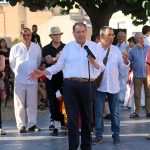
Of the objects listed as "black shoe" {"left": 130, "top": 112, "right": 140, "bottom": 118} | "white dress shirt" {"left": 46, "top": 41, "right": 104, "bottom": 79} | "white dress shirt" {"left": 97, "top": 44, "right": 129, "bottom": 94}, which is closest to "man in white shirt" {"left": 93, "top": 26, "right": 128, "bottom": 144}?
"white dress shirt" {"left": 97, "top": 44, "right": 129, "bottom": 94}

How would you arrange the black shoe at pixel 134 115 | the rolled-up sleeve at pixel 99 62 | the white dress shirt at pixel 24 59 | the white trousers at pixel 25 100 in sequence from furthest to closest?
the black shoe at pixel 134 115, the white trousers at pixel 25 100, the white dress shirt at pixel 24 59, the rolled-up sleeve at pixel 99 62

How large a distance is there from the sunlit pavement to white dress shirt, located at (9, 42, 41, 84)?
108 centimetres

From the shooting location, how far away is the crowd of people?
7.58 metres

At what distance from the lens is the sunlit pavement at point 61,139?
8.59 meters

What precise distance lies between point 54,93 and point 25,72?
29.2 inches

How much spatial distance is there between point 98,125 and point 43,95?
5726 millimetres

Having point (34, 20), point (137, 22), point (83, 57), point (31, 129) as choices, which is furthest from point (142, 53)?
point (34, 20)

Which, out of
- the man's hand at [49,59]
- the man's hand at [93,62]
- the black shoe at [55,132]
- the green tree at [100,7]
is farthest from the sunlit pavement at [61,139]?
the green tree at [100,7]

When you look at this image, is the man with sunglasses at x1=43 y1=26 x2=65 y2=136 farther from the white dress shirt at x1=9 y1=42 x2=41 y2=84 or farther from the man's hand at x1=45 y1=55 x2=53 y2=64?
the white dress shirt at x1=9 y1=42 x2=41 y2=84

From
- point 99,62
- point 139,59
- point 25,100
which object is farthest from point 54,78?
Answer: point 139,59

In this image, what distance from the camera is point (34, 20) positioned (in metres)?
69.1

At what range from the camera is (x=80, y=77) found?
24.8 ft

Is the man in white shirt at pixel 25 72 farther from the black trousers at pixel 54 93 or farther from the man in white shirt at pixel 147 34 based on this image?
the man in white shirt at pixel 147 34

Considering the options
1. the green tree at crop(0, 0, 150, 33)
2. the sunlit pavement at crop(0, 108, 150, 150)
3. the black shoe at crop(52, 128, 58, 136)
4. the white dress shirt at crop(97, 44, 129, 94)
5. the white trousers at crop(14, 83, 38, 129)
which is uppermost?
the green tree at crop(0, 0, 150, 33)
